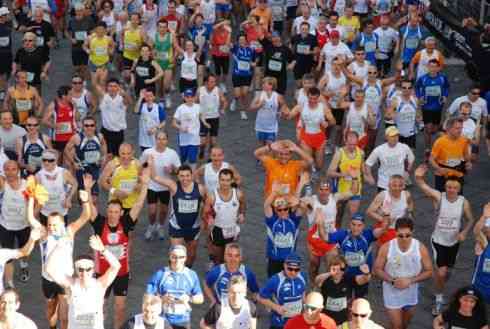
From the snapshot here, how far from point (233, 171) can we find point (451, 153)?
115 inches

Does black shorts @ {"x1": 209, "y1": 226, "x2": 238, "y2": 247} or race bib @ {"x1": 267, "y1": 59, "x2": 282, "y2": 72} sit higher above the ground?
race bib @ {"x1": 267, "y1": 59, "x2": 282, "y2": 72}

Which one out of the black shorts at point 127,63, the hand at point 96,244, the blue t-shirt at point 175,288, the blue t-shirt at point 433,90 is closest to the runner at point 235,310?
the blue t-shirt at point 175,288

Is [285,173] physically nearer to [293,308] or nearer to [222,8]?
[293,308]

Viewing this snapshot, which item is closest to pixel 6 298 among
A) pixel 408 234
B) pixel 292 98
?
pixel 408 234

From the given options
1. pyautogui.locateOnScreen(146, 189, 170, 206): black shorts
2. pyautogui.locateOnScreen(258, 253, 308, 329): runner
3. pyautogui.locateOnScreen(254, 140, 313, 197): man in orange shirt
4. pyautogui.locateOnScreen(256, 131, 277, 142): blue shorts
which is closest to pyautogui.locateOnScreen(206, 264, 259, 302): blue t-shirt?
pyautogui.locateOnScreen(258, 253, 308, 329): runner

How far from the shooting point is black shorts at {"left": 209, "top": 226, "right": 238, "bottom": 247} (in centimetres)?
1226

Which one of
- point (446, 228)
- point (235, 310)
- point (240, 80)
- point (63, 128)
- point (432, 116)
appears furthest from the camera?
point (240, 80)

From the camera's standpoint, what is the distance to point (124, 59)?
720 inches

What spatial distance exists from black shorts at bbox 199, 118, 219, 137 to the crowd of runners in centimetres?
4

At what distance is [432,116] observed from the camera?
1625 cm

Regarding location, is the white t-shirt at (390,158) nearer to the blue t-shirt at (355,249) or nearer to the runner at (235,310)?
the blue t-shirt at (355,249)

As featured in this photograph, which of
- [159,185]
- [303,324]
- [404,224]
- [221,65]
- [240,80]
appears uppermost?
[404,224]

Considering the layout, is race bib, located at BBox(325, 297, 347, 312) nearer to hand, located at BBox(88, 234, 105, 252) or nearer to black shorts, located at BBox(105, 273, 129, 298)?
black shorts, located at BBox(105, 273, 129, 298)

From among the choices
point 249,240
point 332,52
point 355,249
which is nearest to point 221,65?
point 332,52
